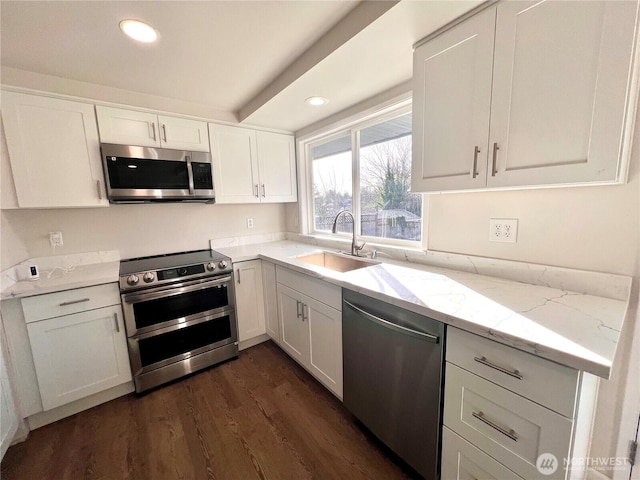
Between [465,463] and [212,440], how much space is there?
1.35 meters

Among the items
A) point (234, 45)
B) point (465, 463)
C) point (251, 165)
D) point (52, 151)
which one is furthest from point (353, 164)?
point (52, 151)

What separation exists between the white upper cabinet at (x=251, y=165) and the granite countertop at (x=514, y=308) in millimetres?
1406

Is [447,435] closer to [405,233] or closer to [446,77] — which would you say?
[405,233]

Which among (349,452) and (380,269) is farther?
(380,269)

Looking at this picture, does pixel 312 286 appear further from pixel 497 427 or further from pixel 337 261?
pixel 497 427

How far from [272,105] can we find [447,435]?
7.65ft

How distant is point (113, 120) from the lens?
1884 mm

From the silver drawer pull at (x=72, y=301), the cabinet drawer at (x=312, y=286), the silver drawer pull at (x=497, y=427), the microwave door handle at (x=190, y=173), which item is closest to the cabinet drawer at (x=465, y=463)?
the silver drawer pull at (x=497, y=427)

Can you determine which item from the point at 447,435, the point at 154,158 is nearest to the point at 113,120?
the point at 154,158

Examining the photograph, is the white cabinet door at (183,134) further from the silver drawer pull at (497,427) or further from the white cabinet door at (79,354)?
the silver drawer pull at (497,427)

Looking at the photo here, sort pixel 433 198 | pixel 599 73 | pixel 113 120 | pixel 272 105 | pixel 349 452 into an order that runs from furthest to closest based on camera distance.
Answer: pixel 272 105 → pixel 113 120 → pixel 433 198 → pixel 349 452 → pixel 599 73

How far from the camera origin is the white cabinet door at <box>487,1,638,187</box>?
0.80m

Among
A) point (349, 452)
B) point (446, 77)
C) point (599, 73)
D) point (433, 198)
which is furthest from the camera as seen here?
point (433, 198)

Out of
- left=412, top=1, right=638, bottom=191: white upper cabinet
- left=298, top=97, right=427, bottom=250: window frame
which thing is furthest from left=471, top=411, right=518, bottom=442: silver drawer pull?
left=298, top=97, right=427, bottom=250: window frame
